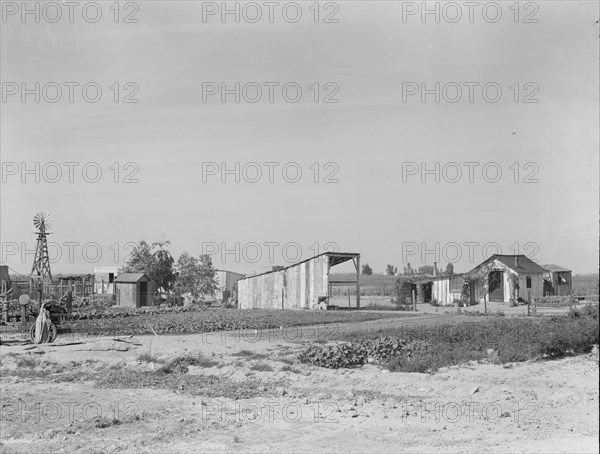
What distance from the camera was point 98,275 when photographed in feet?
274

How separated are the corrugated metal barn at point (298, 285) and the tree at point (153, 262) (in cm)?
1646

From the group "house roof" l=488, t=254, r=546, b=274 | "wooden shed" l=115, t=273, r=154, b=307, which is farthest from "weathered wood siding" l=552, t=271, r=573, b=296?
"wooden shed" l=115, t=273, r=154, b=307

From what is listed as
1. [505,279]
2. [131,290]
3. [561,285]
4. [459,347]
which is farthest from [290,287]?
[459,347]

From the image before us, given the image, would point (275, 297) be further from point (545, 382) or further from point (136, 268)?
point (545, 382)

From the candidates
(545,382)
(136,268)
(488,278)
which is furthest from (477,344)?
(136,268)

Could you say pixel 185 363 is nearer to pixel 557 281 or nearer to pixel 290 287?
pixel 290 287

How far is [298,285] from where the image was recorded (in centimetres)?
4275

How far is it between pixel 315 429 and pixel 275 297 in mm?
33610

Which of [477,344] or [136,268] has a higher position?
[136,268]

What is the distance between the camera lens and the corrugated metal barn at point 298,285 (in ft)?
134

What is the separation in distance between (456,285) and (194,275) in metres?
26.8

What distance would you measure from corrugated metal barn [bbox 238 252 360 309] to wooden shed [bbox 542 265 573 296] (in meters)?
13.5

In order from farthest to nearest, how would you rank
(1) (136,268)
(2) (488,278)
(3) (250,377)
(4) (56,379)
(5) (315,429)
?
(1) (136,268) < (2) (488,278) < (4) (56,379) < (3) (250,377) < (5) (315,429)

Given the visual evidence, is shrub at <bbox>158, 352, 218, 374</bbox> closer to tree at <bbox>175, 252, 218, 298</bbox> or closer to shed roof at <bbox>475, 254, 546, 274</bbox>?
shed roof at <bbox>475, 254, 546, 274</bbox>
